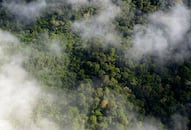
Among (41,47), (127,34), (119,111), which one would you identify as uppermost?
(127,34)

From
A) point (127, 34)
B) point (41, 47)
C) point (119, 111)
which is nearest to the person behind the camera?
point (119, 111)

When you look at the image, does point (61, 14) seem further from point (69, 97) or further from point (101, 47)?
point (69, 97)

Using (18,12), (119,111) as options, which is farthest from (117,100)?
(18,12)

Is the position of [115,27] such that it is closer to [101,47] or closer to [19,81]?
[101,47]

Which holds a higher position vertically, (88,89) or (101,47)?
(101,47)

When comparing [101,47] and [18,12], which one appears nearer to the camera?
[101,47]

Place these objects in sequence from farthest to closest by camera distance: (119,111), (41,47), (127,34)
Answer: (127,34), (41,47), (119,111)

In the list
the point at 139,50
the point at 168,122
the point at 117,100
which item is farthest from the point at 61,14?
the point at 168,122
